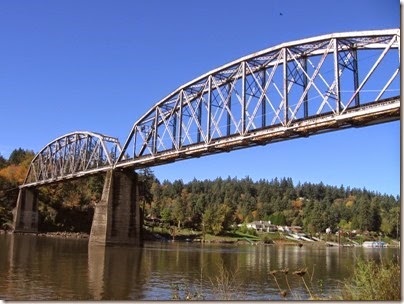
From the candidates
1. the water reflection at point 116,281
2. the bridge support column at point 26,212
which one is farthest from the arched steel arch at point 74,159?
the water reflection at point 116,281

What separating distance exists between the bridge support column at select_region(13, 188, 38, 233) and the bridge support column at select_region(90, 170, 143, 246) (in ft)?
157

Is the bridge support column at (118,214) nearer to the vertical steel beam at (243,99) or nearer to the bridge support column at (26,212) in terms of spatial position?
the vertical steel beam at (243,99)

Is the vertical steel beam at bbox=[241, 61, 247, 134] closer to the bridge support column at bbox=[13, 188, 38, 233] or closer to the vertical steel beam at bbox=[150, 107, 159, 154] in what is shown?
the vertical steel beam at bbox=[150, 107, 159, 154]

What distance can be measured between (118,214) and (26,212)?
5340 centimetres

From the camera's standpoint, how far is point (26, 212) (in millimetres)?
121500

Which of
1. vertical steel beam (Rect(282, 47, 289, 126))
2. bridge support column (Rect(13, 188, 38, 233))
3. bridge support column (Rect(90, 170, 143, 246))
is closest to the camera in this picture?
vertical steel beam (Rect(282, 47, 289, 126))

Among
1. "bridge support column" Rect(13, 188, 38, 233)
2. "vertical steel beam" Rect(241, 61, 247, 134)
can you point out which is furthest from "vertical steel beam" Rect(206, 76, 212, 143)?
"bridge support column" Rect(13, 188, 38, 233)

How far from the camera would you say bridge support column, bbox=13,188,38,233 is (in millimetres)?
119375

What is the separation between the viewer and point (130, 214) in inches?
3076

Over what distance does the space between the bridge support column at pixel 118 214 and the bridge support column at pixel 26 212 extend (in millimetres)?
47734

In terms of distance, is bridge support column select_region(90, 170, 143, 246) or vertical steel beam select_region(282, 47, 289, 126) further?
bridge support column select_region(90, 170, 143, 246)

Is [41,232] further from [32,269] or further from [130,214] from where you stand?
[32,269]

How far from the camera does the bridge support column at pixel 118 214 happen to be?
7512 cm

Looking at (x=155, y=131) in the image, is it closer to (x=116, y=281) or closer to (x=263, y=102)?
(x=263, y=102)
